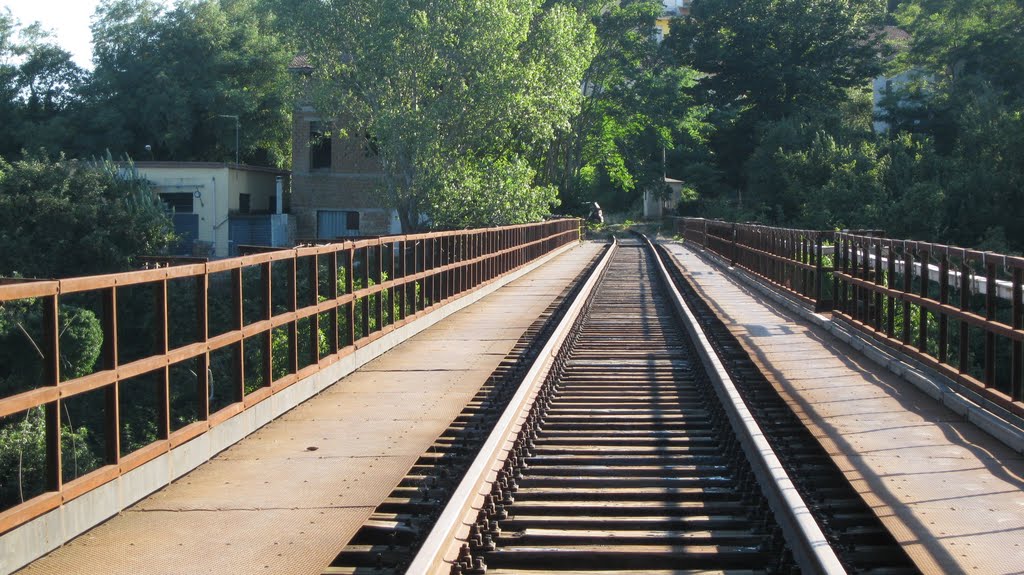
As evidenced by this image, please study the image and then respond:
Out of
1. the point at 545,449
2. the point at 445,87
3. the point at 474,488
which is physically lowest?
the point at 545,449

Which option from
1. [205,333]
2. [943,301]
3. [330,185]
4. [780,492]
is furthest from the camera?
[330,185]

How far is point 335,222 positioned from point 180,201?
25.0 feet

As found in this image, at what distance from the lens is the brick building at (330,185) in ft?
169

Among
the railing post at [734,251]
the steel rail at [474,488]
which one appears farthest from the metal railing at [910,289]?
the steel rail at [474,488]

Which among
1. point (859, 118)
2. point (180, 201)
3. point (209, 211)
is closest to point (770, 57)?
point (859, 118)

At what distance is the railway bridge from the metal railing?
56mm

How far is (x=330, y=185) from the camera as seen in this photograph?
5228 centimetres

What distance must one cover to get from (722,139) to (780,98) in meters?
4.35

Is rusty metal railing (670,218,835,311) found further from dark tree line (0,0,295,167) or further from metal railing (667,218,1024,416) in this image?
dark tree line (0,0,295,167)

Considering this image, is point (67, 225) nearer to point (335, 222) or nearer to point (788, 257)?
point (335, 222)

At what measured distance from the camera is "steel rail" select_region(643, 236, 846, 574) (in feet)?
16.8

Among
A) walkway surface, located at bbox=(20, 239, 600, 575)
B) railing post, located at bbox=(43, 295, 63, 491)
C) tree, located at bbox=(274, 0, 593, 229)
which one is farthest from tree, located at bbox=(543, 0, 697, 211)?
railing post, located at bbox=(43, 295, 63, 491)

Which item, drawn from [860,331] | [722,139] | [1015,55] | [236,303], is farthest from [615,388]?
[722,139]

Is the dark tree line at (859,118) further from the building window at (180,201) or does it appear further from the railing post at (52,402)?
the railing post at (52,402)
